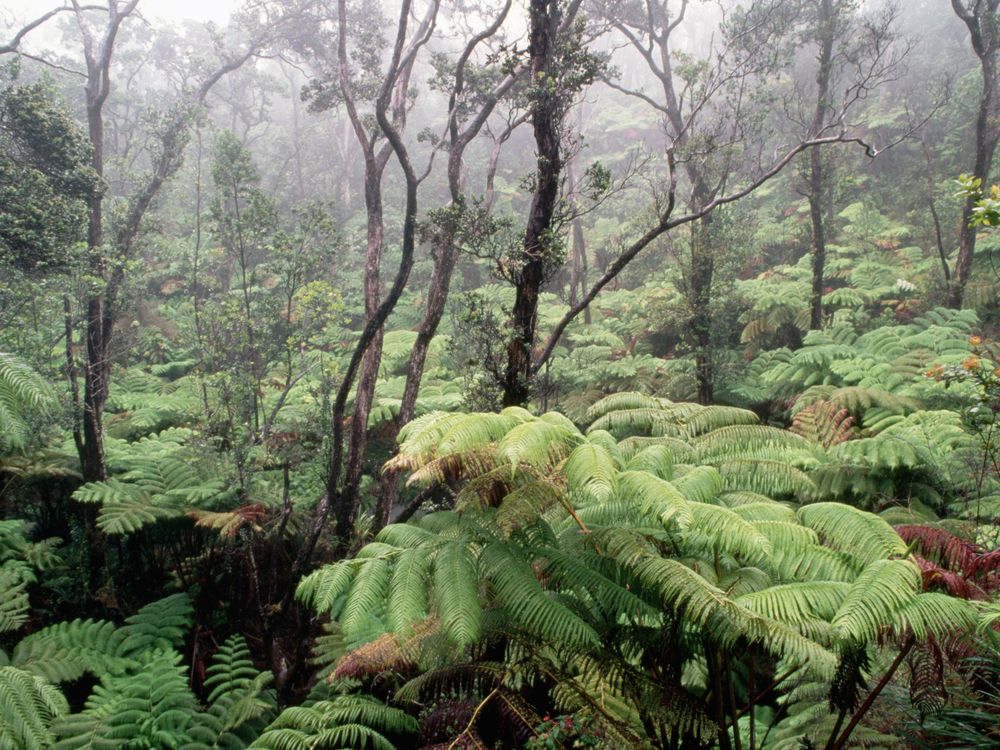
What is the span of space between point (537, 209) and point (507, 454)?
3.11 m

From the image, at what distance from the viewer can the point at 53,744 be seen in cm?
359

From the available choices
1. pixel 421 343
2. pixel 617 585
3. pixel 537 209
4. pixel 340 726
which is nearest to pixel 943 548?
pixel 617 585

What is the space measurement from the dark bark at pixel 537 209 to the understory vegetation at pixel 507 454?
0.12ft

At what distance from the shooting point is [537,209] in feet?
16.3

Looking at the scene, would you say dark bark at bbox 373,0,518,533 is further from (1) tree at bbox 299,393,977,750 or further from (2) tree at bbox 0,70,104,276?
(2) tree at bbox 0,70,104,276

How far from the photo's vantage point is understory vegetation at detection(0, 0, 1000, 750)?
8.20 feet

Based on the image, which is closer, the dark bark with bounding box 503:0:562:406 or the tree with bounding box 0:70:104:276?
the dark bark with bounding box 503:0:562:406

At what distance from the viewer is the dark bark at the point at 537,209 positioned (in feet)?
15.7

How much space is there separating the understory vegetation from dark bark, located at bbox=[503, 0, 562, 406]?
0.04 meters

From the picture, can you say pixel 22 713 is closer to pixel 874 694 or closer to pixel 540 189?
pixel 874 694

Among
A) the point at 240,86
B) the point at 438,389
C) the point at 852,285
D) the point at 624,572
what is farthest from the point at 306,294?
the point at 240,86

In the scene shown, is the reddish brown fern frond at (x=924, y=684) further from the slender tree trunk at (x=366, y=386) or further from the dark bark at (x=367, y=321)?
the slender tree trunk at (x=366, y=386)

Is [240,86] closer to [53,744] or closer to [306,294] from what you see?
[306,294]

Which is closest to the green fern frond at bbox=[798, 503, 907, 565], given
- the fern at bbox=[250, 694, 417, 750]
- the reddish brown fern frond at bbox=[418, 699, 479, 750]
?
the reddish brown fern frond at bbox=[418, 699, 479, 750]
